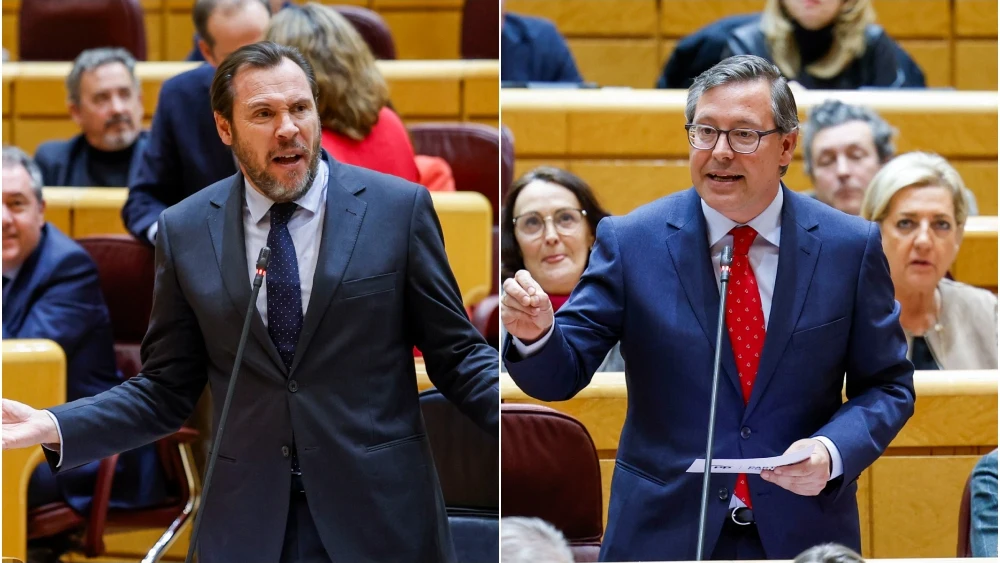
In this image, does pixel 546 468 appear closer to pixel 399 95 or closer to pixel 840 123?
pixel 840 123

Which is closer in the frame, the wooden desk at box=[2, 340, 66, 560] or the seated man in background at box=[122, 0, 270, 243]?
the wooden desk at box=[2, 340, 66, 560]

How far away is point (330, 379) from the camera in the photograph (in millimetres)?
917

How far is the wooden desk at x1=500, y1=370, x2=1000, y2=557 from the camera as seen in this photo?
3.81ft

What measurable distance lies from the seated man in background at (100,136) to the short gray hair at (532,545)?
111 centimetres

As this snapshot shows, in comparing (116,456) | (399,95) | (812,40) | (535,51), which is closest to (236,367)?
(116,456)

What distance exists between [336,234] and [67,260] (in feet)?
1.89

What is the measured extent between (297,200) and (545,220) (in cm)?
45

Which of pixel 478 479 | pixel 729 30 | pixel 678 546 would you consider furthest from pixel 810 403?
pixel 729 30

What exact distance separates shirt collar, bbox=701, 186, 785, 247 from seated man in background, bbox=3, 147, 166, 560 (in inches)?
26.9

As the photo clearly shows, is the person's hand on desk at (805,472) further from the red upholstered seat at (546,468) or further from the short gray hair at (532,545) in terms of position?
the red upholstered seat at (546,468)

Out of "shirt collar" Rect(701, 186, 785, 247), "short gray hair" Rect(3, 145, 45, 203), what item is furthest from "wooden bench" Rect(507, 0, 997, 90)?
"shirt collar" Rect(701, 186, 785, 247)

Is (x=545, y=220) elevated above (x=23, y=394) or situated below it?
above

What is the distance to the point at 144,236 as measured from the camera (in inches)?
57.7

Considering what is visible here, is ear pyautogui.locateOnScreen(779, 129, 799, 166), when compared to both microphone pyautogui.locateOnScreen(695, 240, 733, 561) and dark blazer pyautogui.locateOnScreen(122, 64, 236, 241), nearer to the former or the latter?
microphone pyautogui.locateOnScreen(695, 240, 733, 561)
